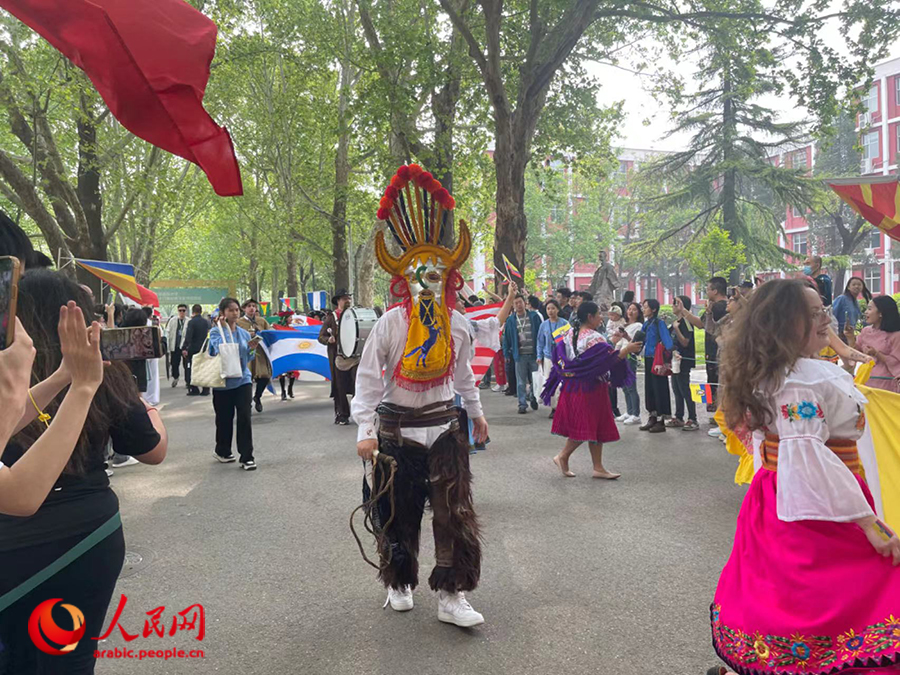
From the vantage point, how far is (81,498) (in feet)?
7.06

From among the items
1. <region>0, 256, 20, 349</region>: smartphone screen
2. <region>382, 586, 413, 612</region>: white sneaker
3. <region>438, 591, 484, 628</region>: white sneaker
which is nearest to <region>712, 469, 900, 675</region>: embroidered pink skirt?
<region>438, 591, 484, 628</region>: white sneaker

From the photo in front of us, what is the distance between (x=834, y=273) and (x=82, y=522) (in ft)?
131

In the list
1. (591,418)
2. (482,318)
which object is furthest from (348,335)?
(591,418)

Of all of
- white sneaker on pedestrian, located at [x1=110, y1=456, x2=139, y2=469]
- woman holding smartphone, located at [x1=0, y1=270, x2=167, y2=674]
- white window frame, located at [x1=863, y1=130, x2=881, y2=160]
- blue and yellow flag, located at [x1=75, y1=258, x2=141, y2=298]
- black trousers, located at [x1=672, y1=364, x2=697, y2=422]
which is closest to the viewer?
woman holding smartphone, located at [x1=0, y1=270, x2=167, y2=674]

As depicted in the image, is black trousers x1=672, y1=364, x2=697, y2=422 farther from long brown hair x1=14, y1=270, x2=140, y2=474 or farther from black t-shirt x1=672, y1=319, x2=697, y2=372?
long brown hair x1=14, y1=270, x2=140, y2=474

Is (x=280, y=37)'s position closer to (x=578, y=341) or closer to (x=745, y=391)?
(x=578, y=341)

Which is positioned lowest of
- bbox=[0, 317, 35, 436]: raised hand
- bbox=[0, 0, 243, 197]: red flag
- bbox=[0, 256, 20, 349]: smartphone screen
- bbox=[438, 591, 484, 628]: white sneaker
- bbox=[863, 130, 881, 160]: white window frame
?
bbox=[438, 591, 484, 628]: white sneaker

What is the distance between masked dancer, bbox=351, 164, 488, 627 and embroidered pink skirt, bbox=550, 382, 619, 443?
2.97m

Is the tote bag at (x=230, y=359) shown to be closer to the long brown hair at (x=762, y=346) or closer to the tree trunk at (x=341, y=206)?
the long brown hair at (x=762, y=346)

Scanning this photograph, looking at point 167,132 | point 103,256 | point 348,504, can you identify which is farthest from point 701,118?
point 167,132

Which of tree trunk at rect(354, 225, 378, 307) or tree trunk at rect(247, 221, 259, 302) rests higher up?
tree trunk at rect(247, 221, 259, 302)

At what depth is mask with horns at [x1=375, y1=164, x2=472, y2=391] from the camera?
384cm

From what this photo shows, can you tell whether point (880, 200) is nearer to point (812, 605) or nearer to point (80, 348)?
point (812, 605)

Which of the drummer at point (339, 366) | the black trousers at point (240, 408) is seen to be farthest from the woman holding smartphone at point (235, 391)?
the drummer at point (339, 366)
